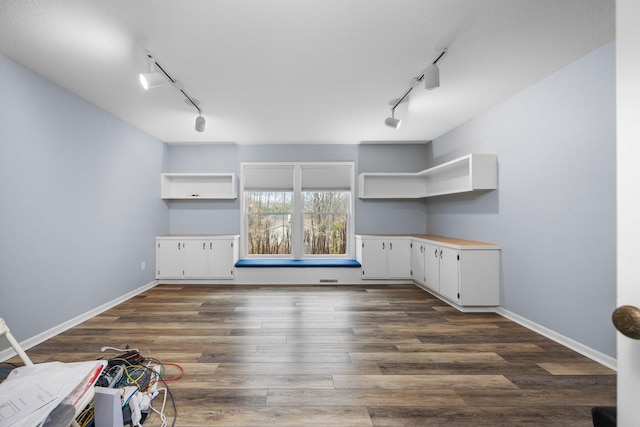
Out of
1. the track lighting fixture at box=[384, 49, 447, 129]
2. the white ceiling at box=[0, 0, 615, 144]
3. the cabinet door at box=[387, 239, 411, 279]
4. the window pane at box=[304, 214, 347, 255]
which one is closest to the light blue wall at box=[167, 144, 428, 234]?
the window pane at box=[304, 214, 347, 255]

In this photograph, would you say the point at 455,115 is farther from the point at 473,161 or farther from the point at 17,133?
the point at 17,133

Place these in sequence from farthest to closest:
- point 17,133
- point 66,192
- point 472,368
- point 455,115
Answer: point 455,115, point 66,192, point 17,133, point 472,368

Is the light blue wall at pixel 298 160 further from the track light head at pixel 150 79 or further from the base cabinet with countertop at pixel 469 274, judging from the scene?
A: the track light head at pixel 150 79

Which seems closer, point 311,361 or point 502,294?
point 311,361

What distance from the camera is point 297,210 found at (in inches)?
210

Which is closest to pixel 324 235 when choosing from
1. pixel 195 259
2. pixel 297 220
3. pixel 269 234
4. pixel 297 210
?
pixel 297 220

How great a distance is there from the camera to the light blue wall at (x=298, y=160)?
524cm

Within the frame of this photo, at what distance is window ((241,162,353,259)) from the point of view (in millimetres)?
5328

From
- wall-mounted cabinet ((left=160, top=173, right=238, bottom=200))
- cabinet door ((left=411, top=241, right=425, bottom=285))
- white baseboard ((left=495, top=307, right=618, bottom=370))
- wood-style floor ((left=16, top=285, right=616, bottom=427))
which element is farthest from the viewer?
wall-mounted cabinet ((left=160, top=173, right=238, bottom=200))

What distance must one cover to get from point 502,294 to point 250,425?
10.7 feet

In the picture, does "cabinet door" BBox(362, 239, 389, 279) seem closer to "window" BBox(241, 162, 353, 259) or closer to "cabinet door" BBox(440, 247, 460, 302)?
"window" BBox(241, 162, 353, 259)

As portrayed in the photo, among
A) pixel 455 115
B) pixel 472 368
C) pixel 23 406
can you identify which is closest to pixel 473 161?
pixel 455 115

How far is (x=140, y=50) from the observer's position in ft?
7.52

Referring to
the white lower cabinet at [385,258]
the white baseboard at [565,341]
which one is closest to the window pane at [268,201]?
the white lower cabinet at [385,258]
